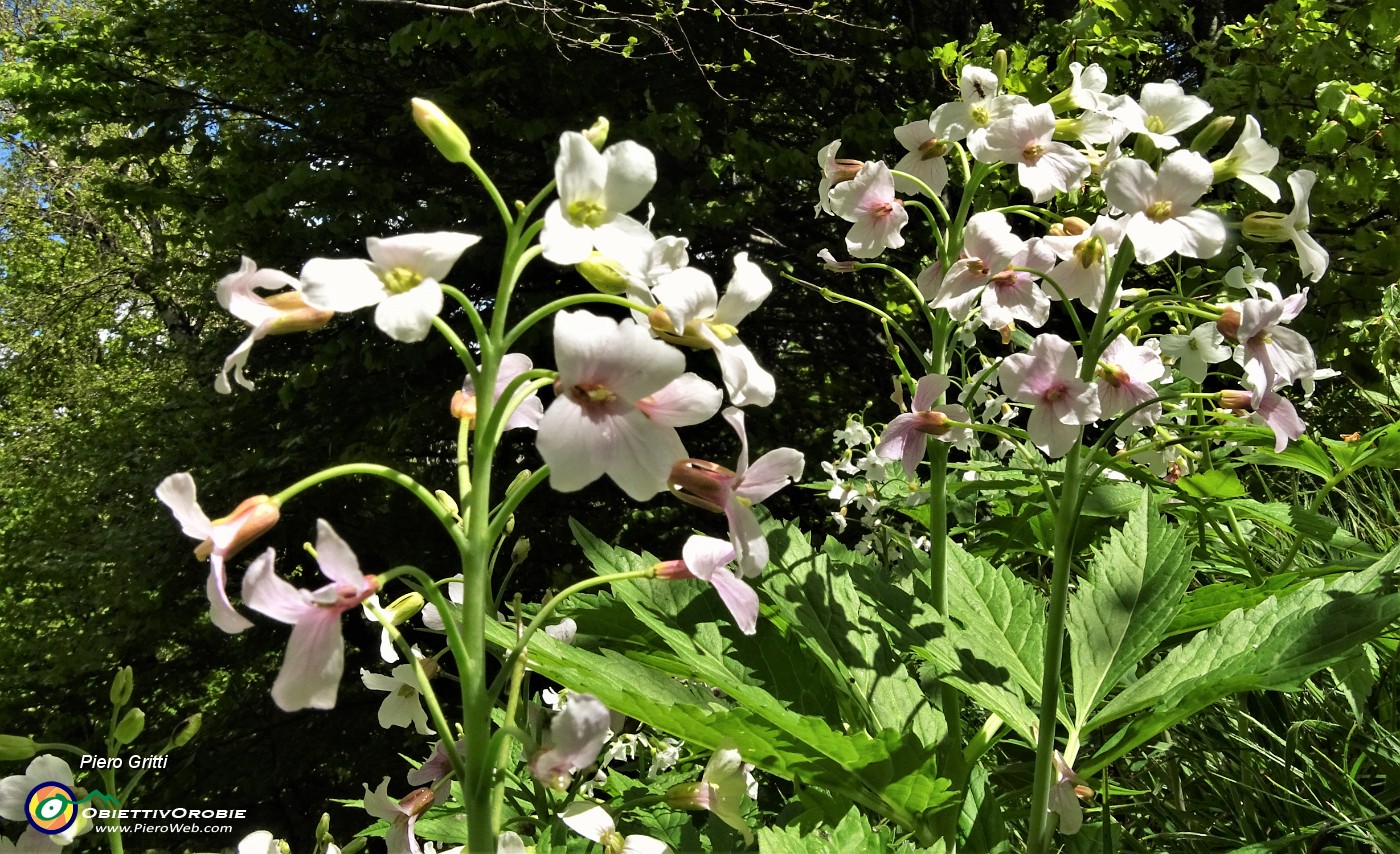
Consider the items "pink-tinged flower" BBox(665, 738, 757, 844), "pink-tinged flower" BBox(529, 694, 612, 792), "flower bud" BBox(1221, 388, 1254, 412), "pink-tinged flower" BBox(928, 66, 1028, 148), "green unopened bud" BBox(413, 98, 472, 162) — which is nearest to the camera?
"pink-tinged flower" BBox(529, 694, 612, 792)

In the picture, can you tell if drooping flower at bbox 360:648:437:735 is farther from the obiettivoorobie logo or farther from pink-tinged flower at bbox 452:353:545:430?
pink-tinged flower at bbox 452:353:545:430

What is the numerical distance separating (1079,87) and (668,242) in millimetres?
1264

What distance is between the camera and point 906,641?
150 cm

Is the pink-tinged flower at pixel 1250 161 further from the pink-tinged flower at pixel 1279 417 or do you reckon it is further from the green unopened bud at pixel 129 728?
the green unopened bud at pixel 129 728

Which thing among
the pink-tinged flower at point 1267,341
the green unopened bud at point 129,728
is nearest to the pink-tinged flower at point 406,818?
the green unopened bud at point 129,728

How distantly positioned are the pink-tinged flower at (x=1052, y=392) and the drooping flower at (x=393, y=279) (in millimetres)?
1036

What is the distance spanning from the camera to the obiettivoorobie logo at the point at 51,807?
117 centimetres

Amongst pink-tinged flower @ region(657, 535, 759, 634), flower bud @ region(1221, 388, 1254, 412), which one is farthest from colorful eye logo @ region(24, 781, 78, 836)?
flower bud @ region(1221, 388, 1254, 412)

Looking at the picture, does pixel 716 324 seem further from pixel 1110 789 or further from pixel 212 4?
pixel 212 4

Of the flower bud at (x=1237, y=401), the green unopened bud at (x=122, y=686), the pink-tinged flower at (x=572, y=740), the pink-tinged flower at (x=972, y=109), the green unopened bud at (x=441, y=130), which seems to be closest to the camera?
the pink-tinged flower at (x=572, y=740)

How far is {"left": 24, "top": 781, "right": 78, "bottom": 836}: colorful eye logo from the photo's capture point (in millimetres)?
1168

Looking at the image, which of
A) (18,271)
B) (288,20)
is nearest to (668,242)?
(288,20)

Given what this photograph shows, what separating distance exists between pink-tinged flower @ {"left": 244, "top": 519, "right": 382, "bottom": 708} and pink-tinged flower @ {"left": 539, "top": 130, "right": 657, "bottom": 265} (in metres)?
0.33

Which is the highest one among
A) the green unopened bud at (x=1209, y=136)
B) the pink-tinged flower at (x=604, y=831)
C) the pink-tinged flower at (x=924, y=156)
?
the green unopened bud at (x=1209, y=136)
